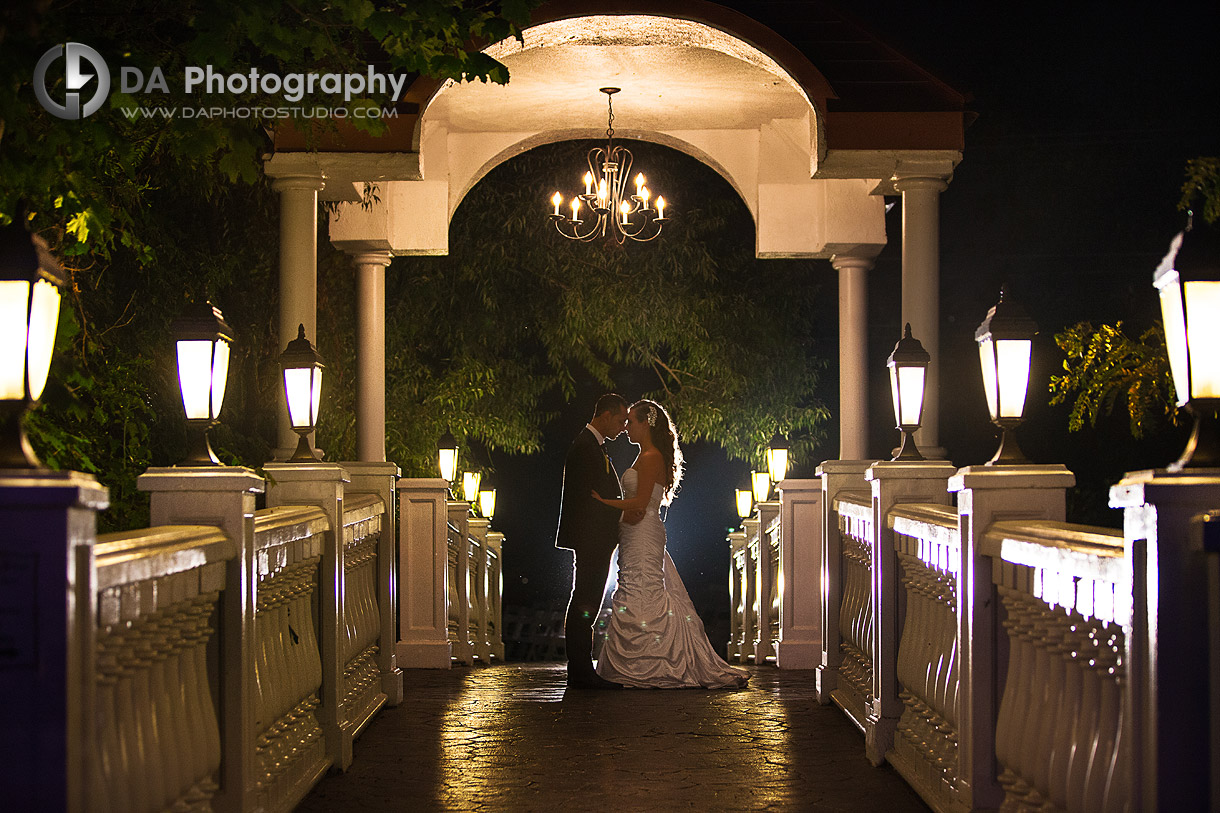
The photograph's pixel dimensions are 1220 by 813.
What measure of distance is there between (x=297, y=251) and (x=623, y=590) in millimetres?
3402

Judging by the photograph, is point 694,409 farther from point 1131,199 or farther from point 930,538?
point 930,538

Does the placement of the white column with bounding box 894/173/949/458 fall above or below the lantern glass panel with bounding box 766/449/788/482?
above

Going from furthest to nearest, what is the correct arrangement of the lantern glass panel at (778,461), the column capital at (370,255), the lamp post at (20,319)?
the lantern glass panel at (778,461)
the column capital at (370,255)
the lamp post at (20,319)

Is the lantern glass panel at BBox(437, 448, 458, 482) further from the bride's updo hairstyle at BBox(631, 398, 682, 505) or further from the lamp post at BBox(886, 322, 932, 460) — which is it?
the lamp post at BBox(886, 322, 932, 460)

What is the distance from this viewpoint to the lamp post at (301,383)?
23.7ft

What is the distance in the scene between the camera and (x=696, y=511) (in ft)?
72.1

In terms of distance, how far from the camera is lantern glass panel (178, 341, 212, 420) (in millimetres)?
5082

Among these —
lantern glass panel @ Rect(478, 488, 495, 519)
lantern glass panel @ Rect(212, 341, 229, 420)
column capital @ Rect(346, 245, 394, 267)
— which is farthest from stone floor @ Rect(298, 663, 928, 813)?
lantern glass panel @ Rect(478, 488, 495, 519)

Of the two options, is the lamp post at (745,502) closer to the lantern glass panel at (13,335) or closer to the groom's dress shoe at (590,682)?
the groom's dress shoe at (590,682)

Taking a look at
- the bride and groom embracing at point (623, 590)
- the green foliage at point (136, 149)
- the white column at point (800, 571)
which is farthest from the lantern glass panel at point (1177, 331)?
the white column at point (800, 571)

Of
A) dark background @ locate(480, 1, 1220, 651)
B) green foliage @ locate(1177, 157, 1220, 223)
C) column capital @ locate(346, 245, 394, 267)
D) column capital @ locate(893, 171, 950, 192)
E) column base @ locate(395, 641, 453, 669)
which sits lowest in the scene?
→ column base @ locate(395, 641, 453, 669)

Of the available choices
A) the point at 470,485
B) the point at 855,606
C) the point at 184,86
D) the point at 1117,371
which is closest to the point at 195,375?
the point at 184,86

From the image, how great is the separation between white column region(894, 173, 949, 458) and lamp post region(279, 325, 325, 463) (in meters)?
4.13

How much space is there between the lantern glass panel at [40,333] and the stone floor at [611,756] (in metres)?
2.85
